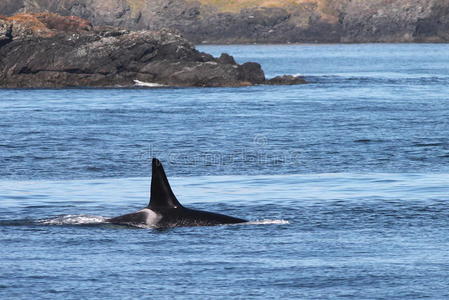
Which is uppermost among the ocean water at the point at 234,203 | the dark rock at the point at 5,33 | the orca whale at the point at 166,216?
the dark rock at the point at 5,33

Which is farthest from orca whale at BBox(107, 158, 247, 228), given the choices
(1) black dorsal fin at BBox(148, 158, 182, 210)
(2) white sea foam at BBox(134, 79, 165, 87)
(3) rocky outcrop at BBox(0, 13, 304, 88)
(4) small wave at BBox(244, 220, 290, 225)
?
(2) white sea foam at BBox(134, 79, 165, 87)

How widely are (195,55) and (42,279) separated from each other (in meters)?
78.2

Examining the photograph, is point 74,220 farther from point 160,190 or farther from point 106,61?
point 106,61

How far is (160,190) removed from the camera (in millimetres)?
20469

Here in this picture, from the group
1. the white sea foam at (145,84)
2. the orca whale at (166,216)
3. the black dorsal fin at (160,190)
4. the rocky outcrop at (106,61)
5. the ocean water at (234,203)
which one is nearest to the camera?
the ocean water at (234,203)

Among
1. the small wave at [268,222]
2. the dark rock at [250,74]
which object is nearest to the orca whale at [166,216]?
the small wave at [268,222]

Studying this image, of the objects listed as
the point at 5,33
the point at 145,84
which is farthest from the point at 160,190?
the point at 5,33

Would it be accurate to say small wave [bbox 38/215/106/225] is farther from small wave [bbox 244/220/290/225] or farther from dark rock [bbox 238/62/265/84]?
dark rock [bbox 238/62/265/84]

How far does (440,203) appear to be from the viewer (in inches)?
972

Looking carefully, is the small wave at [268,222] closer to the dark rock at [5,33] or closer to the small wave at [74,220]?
the small wave at [74,220]

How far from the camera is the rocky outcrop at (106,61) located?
90250 mm

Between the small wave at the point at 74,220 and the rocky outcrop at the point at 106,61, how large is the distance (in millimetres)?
67368

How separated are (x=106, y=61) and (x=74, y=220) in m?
71.0

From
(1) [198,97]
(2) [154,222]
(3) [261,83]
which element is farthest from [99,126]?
(3) [261,83]
